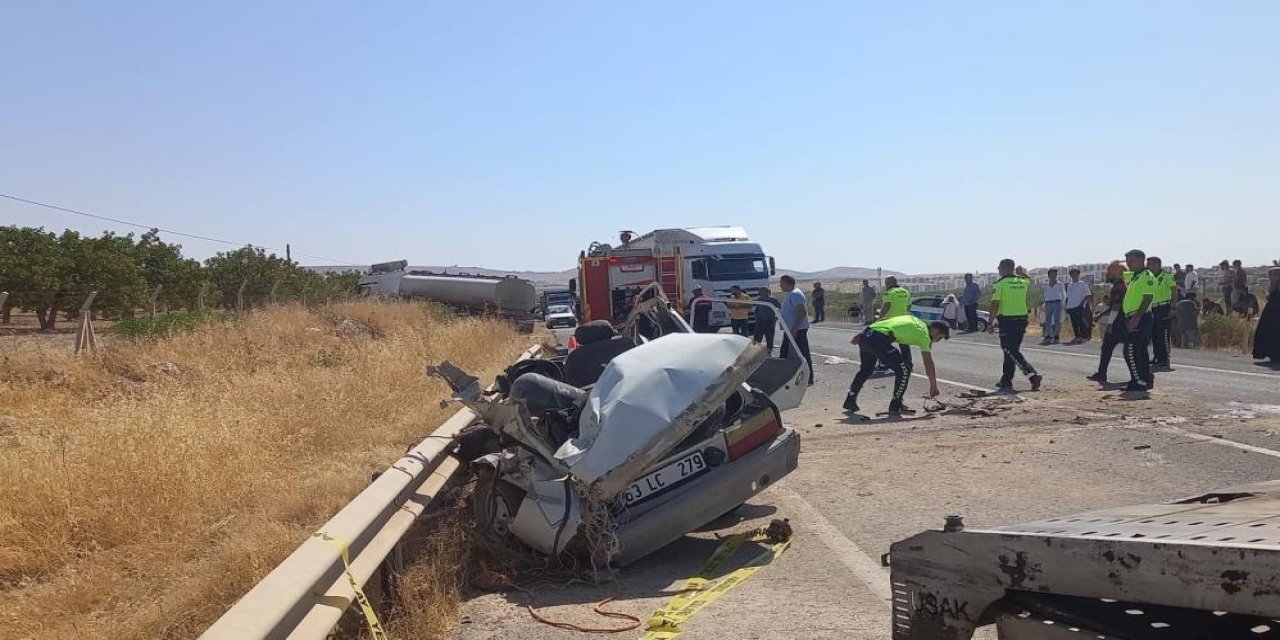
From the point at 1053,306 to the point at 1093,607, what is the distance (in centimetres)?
2222

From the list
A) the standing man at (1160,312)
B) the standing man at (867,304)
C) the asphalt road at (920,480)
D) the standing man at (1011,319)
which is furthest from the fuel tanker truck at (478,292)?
the asphalt road at (920,480)

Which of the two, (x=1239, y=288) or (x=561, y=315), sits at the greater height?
(x=1239, y=288)

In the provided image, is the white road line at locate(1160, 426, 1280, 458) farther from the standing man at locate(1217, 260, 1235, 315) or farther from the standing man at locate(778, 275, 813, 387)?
the standing man at locate(1217, 260, 1235, 315)

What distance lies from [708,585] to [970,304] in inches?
954

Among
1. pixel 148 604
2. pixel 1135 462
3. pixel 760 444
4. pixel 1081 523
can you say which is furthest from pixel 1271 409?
pixel 148 604

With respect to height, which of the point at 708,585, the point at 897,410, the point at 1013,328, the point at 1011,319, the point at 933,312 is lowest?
the point at 708,585

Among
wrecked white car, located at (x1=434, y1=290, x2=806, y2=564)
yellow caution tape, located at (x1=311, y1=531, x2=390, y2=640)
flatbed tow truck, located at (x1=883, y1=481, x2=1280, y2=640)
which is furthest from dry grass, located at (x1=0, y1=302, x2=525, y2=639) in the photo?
flatbed tow truck, located at (x1=883, y1=481, x2=1280, y2=640)

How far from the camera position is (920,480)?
782cm

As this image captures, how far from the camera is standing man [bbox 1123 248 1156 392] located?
40.6ft

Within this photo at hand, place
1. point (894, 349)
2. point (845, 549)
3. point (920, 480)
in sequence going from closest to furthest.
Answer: point (845, 549), point (920, 480), point (894, 349)

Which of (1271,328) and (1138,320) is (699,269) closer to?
(1271,328)

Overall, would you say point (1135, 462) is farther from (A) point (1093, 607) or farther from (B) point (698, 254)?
(B) point (698, 254)

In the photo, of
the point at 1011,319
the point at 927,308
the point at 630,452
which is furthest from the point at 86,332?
the point at 927,308

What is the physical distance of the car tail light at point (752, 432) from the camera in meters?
6.15
